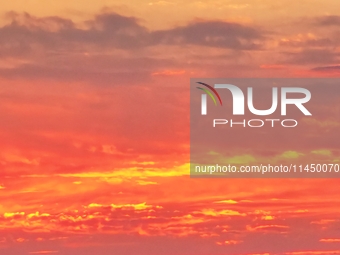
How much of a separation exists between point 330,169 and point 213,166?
309 cm

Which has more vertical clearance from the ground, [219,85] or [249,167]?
[219,85]

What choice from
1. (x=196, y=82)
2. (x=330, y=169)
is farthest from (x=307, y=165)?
(x=196, y=82)

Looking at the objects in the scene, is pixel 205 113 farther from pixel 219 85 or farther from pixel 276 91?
pixel 276 91

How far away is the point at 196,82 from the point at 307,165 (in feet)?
12.0

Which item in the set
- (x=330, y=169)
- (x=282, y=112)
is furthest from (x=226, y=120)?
(x=330, y=169)

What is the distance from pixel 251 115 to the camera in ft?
50.6

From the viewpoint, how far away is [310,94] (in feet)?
50.6

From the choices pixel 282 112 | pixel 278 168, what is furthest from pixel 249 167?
pixel 282 112

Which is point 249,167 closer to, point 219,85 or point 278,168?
point 278,168

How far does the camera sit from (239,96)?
50.8 ft

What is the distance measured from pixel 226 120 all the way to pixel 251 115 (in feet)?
2.26

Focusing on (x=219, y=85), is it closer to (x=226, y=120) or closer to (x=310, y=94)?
(x=226, y=120)

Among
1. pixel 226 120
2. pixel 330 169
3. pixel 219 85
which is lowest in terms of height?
pixel 330 169

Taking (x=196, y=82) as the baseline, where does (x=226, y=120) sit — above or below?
below
